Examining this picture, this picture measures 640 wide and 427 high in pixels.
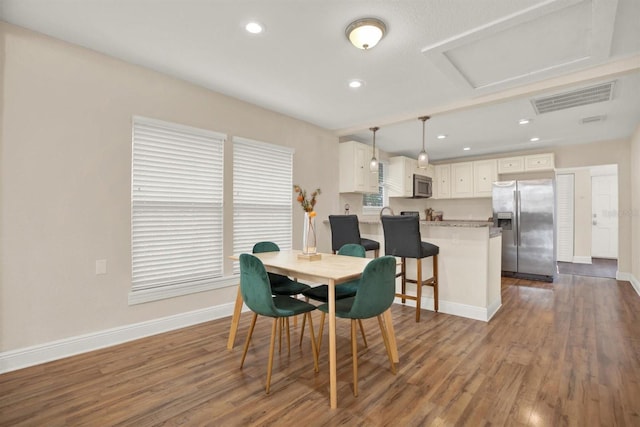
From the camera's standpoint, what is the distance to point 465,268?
3.50 meters

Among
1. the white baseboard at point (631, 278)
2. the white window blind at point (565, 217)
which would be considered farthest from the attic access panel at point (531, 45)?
the white window blind at point (565, 217)

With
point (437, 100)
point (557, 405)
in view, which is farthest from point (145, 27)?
point (557, 405)

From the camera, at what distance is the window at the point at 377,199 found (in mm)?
5899

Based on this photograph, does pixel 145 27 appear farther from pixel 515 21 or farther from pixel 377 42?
pixel 515 21

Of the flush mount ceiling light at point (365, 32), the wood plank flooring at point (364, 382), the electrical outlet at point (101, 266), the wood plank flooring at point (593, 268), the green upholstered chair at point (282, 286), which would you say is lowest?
the wood plank flooring at point (364, 382)

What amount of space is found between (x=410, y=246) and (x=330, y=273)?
5.27 feet

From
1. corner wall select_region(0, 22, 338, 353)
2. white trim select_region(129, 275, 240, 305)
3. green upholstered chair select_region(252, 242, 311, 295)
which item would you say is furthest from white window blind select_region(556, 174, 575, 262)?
corner wall select_region(0, 22, 338, 353)

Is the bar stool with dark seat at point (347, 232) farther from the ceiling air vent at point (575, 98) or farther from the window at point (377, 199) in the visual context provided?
the ceiling air vent at point (575, 98)

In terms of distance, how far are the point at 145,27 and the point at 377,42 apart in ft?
5.74

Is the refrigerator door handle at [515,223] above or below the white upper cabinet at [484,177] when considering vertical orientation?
below

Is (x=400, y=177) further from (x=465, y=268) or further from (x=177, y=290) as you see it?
(x=177, y=290)

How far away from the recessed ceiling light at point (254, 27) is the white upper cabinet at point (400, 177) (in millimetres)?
4436

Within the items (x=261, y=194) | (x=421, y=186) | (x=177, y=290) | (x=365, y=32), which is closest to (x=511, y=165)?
(x=421, y=186)

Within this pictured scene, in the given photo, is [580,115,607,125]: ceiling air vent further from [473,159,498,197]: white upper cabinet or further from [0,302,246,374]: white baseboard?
[0,302,246,374]: white baseboard
